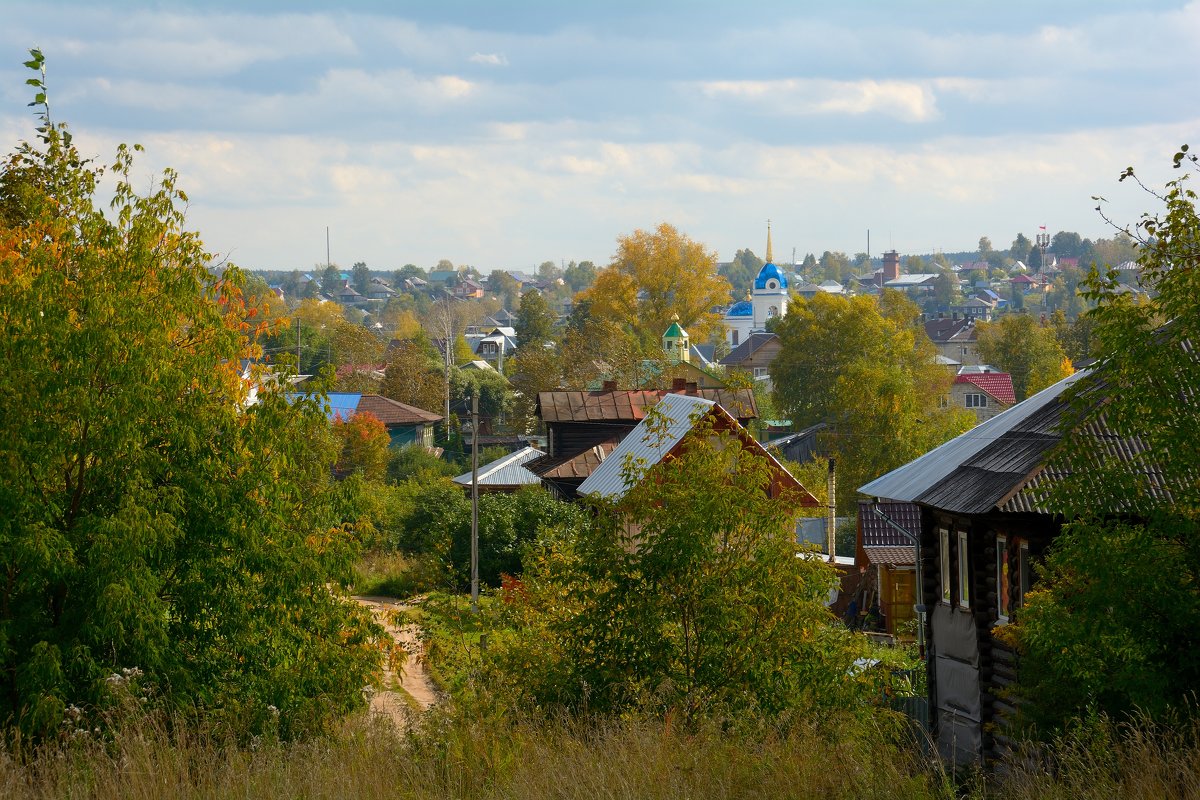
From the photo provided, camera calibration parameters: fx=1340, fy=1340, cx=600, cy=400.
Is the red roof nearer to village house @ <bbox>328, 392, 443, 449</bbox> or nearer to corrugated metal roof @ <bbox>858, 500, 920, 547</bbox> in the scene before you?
village house @ <bbox>328, 392, 443, 449</bbox>

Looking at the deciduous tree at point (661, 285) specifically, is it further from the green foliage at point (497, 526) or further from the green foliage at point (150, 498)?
the green foliage at point (150, 498)

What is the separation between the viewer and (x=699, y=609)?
11.1 metres

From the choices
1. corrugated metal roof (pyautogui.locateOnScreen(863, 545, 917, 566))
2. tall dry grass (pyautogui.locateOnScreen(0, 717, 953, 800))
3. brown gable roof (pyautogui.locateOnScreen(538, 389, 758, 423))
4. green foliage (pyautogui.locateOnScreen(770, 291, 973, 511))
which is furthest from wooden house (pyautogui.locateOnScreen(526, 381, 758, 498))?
tall dry grass (pyautogui.locateOnScreen(0, 717, 953, 800))

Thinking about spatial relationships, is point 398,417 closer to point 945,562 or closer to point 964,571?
point 945,562

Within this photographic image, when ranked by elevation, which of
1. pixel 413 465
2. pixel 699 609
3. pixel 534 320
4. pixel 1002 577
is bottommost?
pixel 413 465

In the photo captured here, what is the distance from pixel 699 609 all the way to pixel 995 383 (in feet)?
263

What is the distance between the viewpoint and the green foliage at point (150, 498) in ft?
31.7

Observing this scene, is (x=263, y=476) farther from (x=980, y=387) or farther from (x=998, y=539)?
(x=980, y=387)

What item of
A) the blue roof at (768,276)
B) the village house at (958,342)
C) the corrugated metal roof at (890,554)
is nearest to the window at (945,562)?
the corrugated metal roof at (890,554)

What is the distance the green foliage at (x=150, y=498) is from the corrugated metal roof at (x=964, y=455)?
10.0 meters

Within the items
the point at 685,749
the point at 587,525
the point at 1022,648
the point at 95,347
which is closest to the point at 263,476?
the point at 95,347

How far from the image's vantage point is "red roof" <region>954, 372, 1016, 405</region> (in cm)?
8562

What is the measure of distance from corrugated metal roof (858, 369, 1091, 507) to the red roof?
65.5 metres

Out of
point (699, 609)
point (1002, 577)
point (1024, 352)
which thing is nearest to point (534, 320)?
point (1024, 352)
